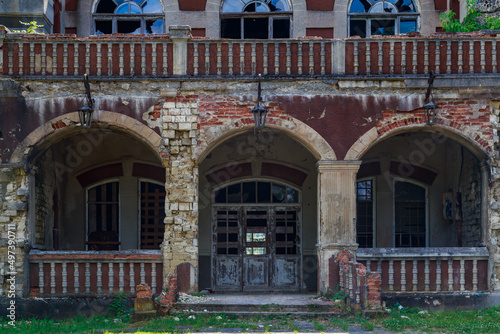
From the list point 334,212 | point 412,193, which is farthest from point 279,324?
point 412,193

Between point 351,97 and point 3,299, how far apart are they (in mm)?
7865

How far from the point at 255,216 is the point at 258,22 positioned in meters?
5.12

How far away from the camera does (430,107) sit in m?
13.4

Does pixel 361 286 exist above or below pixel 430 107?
below

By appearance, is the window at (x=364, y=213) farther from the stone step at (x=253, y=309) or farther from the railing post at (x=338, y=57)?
the stone step at (x=253, y=309)

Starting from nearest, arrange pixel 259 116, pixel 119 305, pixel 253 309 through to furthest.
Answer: pixel 253 309 < pixel 259 116 < pixel 119 305

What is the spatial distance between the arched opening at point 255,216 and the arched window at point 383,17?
12.9ft

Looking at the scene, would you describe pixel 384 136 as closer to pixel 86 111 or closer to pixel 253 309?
pixel 253 309

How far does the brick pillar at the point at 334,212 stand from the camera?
13.7 metres

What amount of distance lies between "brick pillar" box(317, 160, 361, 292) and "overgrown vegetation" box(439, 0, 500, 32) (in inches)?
181

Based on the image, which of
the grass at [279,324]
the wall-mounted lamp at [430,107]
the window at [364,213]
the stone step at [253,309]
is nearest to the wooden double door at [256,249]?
the window at [364,213]

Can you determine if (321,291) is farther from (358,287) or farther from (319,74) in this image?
(319,74)

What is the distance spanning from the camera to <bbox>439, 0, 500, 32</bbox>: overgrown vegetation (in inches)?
613

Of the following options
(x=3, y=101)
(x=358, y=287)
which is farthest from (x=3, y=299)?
(x=358, y=287)
